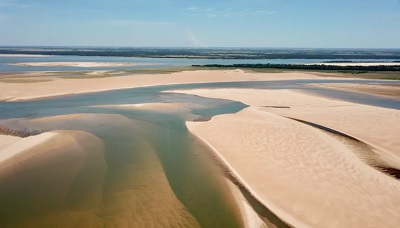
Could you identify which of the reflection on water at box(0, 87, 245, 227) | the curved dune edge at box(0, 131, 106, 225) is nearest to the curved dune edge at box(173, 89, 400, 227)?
the reflection on water at box(0, 87, 245, 227)

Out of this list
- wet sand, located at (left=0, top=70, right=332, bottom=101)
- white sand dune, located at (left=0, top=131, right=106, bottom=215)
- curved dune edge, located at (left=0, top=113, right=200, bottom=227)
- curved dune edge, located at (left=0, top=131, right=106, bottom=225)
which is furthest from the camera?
wet sand, located at (left=0, top=70, right=332, bottom=101)

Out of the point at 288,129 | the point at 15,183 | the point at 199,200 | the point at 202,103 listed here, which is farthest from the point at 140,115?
the point at 199,200

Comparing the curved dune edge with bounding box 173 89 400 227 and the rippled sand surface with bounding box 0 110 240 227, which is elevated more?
the curved dune edge with bounding box 173 89 400 227

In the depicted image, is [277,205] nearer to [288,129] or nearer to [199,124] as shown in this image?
[288,129]

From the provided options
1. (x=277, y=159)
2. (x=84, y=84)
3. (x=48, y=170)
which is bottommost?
(x=84, y=84)

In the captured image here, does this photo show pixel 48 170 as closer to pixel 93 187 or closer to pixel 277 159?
pixel 93 187

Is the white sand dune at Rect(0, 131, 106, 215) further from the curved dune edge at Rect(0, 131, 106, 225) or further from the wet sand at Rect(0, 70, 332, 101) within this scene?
the wet sand at Rect(0, 70, 332, 101)

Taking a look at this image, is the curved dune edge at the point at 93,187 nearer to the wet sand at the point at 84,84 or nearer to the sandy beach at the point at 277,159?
the sandy beach at the point at 277,159

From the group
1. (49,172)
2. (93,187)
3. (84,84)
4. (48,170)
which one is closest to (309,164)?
(93,187)
